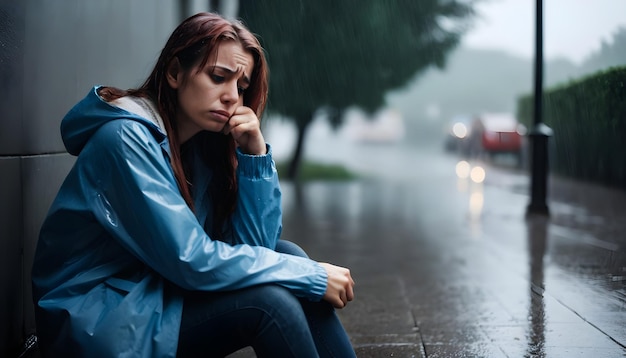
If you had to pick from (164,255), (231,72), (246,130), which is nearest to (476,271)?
(246,130)

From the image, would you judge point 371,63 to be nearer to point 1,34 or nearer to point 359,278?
point 359,278

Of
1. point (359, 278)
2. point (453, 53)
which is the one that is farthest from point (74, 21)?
point (453, 53)

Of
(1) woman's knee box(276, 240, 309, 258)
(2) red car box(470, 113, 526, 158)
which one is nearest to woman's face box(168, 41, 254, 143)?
(1) woman's knee box(276, 240, 309, 258)

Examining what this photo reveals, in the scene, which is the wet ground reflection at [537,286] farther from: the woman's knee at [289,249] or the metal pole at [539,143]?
the woman's knee at [289,249]

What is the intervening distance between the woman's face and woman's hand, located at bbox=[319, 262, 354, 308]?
2.19ft

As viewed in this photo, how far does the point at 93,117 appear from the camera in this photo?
218 cm

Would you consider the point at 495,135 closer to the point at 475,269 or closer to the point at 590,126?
the point at 590,126

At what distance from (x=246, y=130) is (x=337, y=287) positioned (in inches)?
25.6

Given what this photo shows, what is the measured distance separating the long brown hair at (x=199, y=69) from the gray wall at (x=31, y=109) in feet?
2.80

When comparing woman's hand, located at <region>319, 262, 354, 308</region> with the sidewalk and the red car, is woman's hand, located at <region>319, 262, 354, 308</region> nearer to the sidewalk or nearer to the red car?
the sidewalk

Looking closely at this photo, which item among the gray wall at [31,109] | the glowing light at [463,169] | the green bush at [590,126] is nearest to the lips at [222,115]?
the gray wall at [31,109]

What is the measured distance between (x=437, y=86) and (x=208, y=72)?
198 feet

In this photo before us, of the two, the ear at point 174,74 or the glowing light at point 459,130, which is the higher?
the glowing light at point 459,130

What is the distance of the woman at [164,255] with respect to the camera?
6.73ft
